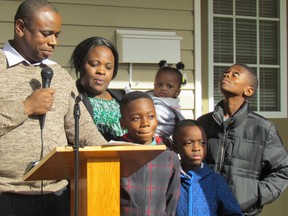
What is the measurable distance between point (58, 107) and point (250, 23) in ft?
12.8

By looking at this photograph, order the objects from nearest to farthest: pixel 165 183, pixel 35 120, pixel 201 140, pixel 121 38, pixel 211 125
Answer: pixel 35 120, pixel 165 183, pixel 201 140, pixel 211 125, pixel 121 38

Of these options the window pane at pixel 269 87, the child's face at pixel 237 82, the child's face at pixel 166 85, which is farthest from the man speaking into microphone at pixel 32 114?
the window pane at pixel 269 87

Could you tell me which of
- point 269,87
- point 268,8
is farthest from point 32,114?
point 268,8

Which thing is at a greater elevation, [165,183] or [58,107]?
[58,107]

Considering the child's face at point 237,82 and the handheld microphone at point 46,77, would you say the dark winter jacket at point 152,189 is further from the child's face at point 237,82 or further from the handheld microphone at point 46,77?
the child's face at point 237,82

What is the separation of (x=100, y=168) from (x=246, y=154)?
153 centimetres

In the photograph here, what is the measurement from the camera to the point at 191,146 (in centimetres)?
361

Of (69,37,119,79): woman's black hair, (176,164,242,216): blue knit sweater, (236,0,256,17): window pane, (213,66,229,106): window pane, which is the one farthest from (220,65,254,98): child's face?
(236,0,256,17): window pane

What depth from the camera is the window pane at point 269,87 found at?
21.1 feet

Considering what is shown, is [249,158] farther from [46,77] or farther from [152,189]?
[46,77]

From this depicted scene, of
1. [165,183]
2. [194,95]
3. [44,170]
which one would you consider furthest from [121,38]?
[44,170]

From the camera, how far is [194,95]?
227 inches

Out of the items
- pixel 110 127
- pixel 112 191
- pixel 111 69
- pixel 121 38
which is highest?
pixel 121 38

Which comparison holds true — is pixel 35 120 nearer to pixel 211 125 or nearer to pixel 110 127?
pixel 110 127
